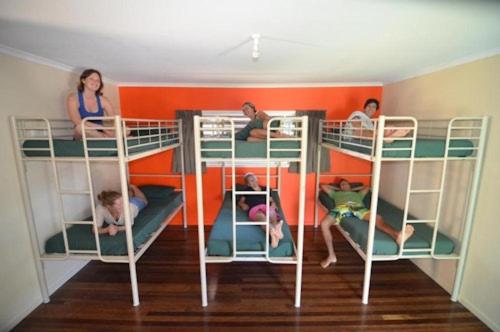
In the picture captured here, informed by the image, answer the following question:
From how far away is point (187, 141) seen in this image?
12.7ft

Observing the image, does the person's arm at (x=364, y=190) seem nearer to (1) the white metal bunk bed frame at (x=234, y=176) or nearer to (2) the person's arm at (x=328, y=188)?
(2) the person's arm at (x=328, y=188)

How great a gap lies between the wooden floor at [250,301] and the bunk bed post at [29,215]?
0.75ft

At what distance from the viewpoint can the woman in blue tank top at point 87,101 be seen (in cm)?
224

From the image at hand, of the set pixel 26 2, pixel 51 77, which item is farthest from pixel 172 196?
pixel 26 2

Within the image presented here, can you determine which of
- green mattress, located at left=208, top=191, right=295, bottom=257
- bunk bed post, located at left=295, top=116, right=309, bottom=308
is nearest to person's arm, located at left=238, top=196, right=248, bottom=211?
green mattress, located at left=208, top=191, right=295, bottom=257

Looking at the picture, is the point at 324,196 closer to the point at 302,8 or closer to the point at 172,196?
the point at 172,196

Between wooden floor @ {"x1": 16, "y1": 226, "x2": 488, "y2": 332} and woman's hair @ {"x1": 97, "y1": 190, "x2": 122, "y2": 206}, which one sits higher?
woman's hair @ {"x1": 97, "y1": 190, "x2": 122, "y2": 206}

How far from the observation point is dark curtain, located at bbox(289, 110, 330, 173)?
3.84 m

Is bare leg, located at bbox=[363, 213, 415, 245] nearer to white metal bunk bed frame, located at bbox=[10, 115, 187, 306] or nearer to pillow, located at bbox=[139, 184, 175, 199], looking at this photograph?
white metal bunk bed frame, located at bbox=[10, 115, 187, 306]

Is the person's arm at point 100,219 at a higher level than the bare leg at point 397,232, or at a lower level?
higher

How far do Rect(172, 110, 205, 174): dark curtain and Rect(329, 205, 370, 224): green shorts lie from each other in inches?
98.9

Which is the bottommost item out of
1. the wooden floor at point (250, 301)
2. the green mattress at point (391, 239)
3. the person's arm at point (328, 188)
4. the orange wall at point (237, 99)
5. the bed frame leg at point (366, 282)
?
the wooden floor at point (250, 301)

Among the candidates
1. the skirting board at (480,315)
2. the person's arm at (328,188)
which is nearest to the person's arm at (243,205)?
the person's arm at (328,188)

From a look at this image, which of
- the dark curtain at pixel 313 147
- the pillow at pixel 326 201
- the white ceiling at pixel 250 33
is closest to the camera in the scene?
the white ceiling at pixel 250 33
